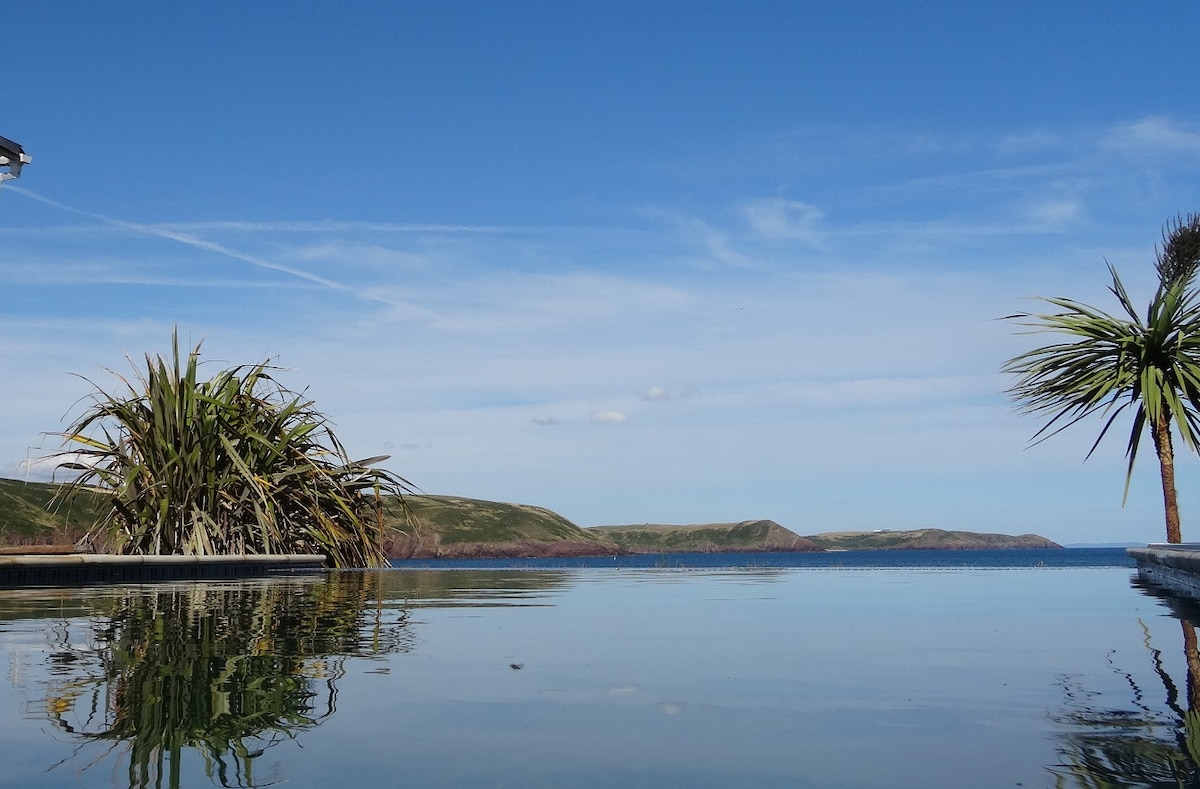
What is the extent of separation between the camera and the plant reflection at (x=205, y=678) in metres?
3.13

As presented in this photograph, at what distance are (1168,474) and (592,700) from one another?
17044 millimetres

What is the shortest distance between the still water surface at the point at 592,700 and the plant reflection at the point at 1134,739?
0.04 feet

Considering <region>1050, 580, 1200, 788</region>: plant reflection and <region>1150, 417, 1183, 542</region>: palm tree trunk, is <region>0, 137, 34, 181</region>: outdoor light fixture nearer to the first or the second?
<region>1050, 580, 1200, 788</region>: plant reflection

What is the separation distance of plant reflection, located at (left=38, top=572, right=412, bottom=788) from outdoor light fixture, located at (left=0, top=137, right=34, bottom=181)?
582cm

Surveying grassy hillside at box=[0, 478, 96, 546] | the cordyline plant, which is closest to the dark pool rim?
the cordyline plant

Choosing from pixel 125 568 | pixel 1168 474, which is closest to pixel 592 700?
pixel 125 568

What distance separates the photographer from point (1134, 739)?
3242 millimetres

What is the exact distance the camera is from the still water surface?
9.61 feet

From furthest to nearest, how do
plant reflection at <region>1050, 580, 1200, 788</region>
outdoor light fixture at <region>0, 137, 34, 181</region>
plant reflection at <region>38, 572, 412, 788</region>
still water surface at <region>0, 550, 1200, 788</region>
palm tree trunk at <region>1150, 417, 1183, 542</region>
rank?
palm tree trunk at <region>1150, 417, 1183, 542</region>
outdoor light fixture at <region>0, 137, 34, 181</region>
plant reflection at <region>38, 572, 412, 788</region>
still water surface at <region>0, 550, 1200, 788</region>
plant reflection at <region>1050, 580, 1200, 788</region>

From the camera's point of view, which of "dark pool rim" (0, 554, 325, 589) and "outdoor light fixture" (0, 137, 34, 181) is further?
"dark pool rim" (0, 554, 325, 589)

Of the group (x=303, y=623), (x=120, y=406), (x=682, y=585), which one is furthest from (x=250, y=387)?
(x=303, y=623)

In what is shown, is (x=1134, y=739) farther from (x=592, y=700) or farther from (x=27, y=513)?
(x=27, y=513)

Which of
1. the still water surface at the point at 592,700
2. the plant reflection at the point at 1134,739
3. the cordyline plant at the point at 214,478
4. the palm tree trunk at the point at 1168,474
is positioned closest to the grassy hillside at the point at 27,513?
the cordyline plant at the point at 214,478

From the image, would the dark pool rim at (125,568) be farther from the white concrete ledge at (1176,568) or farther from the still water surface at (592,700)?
the white concrete ledge at (1176,568)
